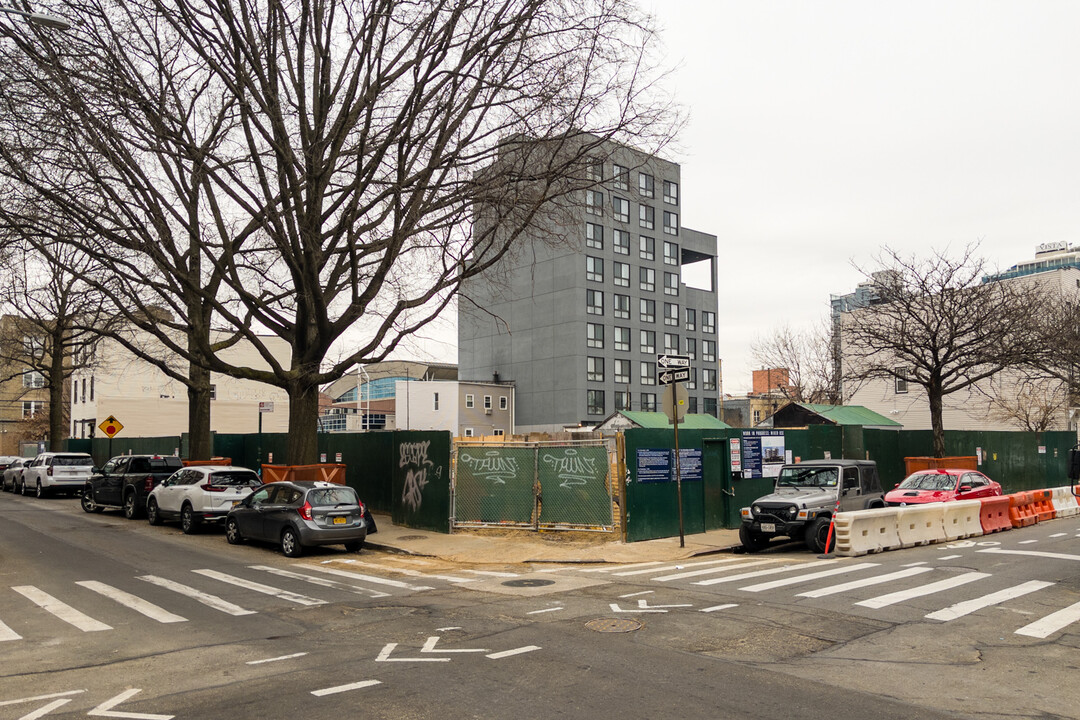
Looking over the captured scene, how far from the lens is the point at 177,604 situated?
10.7m

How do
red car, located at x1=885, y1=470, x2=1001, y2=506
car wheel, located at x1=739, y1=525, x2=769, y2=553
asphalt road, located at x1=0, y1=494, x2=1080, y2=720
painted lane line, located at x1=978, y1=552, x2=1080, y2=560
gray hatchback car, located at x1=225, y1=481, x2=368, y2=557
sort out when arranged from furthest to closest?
red car, located at x1=885, y1=470, x2=1001, y2=506
car wheel, located at x1=739, y1=525, x2=769, y2=553
gray hatchback car, located at x1=225, y1=481, x2=368, y2=557
painted lane line, located at x1=978, y1=552, x2=1080, y2=560
asphalt road, located at x1=0, y1=494, x2=1080, y2=720

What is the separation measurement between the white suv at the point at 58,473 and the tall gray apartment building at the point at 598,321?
3512 cm

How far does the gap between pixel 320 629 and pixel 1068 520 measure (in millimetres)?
21540

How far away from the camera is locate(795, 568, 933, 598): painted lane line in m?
10.8

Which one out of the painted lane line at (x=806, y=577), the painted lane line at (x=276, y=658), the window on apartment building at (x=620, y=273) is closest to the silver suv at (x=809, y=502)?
the painted lane line at (x=806, y=577)

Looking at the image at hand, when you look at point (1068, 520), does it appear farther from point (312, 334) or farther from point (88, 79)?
point (88, 79)

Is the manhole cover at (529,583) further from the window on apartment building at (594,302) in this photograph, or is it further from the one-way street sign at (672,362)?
the window on apartment building at (594,302)

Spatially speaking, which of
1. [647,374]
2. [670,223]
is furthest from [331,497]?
[670,223]

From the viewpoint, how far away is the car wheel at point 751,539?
51.5 feet

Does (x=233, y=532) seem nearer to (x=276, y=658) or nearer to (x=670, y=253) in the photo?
(x=276, y=658)

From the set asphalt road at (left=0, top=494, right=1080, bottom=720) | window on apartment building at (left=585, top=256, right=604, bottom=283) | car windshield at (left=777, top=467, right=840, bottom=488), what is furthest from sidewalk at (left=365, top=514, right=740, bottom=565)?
window on apartment building at (left=585, top=256, right=604, bottom=283)

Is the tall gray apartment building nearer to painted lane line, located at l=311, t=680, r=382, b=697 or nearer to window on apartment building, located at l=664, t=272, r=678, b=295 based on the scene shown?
window on apartment building, located at l=664, t=272, r=678, b=295

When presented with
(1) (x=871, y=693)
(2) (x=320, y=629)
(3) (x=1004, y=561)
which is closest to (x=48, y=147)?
(2) (x=320, y=629)

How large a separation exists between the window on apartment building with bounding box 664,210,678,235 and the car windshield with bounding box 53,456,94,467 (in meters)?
53.0
